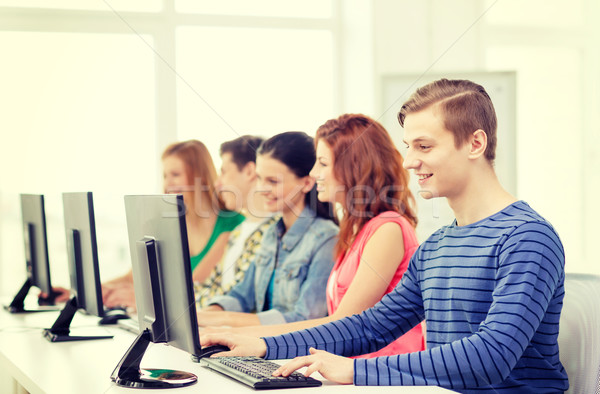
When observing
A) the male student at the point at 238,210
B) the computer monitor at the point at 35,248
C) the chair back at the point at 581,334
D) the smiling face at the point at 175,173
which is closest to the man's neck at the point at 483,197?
the chair back at the point at 581,334

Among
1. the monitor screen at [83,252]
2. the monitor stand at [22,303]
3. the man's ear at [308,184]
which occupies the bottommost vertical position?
the monitor stand at [22,303]

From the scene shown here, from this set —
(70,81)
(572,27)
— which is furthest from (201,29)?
(572,27)

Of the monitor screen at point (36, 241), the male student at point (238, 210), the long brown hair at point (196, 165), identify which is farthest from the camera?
the long brown hair at point (196, 165)

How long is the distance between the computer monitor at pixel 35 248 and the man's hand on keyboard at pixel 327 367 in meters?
1.50

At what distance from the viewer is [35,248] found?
2529mm

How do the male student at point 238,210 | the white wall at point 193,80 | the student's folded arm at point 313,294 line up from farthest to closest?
1. the white wall at point 193,80
2. the male student at point 238,210
3. the student's folded arm at point 313,294

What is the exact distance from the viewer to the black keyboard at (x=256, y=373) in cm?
123

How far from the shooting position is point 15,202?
4.00 metres

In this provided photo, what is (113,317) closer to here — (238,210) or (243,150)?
(238,210)

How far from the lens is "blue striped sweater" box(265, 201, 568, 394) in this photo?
1183 millimetres

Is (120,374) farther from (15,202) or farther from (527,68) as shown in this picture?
(527,68)

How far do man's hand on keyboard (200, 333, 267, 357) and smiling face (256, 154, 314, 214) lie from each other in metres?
0.91

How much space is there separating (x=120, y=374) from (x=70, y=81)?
3.22 m

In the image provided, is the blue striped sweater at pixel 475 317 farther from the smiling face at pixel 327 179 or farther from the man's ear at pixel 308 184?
the man's ear at pixel 308 184
